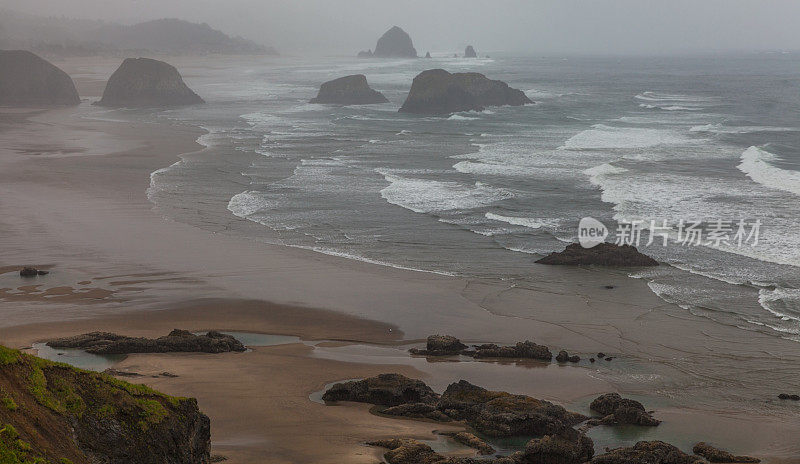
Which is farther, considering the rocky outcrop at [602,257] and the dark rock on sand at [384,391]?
the rocky outcrop at [602,257]

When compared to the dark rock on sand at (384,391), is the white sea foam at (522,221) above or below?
below

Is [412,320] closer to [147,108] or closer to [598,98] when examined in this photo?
[147,108]

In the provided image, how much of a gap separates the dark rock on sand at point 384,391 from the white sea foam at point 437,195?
1946 cm

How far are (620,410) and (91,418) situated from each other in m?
9.25

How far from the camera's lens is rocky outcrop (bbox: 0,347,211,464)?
9.20 metres

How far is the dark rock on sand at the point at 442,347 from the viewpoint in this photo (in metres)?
19.5

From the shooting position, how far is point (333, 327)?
21.6 metres

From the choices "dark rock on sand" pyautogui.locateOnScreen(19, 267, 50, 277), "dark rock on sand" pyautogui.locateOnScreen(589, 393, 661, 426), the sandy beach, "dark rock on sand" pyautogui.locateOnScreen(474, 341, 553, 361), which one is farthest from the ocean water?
"dark rock on sand" pyautogui.locateOnScreen(19, 267, 50, 277)

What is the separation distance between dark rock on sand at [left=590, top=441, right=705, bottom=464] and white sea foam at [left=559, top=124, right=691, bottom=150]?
42849 mm

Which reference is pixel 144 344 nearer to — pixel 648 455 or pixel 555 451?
pixel 555 451

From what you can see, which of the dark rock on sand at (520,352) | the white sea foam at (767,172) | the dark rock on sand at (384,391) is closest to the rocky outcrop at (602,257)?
the dark rock on sand at (520,352)

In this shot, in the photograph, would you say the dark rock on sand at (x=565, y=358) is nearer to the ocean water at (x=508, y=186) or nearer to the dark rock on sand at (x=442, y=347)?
the dark rock on sand at (x=442, y=347)

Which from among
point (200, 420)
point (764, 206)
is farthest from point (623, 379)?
point (764, 206)

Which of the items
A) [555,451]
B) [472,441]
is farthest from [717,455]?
[472,441]
